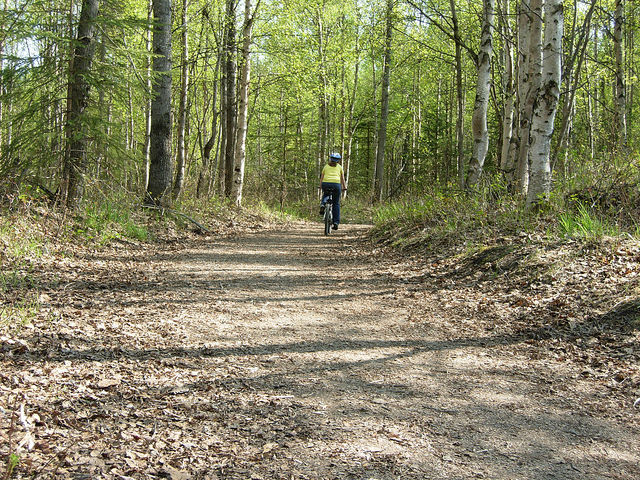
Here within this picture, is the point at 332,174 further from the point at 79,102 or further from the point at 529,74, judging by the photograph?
the point at 79,102

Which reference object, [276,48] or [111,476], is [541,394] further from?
[276,48]

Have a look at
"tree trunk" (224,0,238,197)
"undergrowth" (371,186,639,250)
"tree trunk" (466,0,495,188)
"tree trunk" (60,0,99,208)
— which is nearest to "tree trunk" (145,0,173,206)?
"tree trunk" (60,0,99,208)

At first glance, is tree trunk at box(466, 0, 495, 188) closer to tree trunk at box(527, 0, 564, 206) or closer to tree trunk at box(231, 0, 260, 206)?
tree trunk at box(527, 0, 564, 206)

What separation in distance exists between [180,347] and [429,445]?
2254mm

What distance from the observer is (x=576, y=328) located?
4.38 m

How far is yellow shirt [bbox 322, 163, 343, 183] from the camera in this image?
12.4m

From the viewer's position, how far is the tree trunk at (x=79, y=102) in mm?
8023

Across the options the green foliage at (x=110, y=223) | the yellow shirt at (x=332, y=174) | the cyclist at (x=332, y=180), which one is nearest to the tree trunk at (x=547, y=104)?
the cyclist at (x=332, y=180)

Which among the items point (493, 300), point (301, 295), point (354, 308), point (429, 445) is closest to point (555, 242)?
point (493, 300)

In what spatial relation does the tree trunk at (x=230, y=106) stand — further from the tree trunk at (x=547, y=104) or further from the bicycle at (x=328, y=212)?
the tree trunk at (x=547, y=104)

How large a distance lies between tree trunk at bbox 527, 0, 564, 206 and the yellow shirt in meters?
5.64

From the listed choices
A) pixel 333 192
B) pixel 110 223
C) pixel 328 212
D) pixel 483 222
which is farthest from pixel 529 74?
pixel 110 223

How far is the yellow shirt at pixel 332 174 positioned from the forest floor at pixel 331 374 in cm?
607

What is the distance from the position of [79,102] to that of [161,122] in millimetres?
2582
